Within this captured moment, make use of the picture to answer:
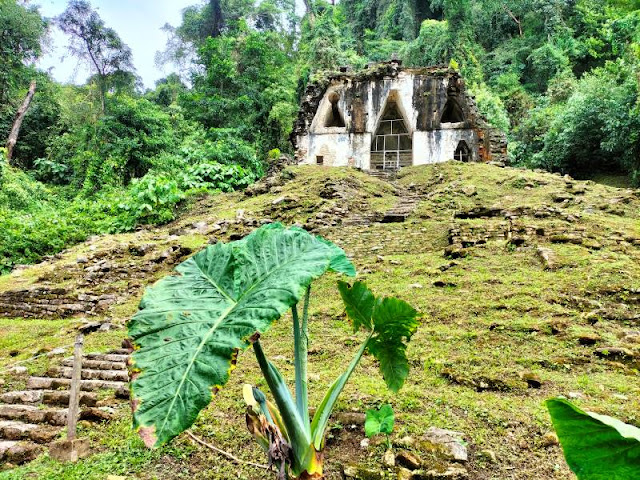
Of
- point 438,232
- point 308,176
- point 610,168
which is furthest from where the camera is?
point 610,168

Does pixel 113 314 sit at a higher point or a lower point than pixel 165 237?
lower

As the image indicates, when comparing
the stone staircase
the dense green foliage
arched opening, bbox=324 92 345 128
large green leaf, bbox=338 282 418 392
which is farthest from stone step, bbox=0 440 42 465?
arched opening, bbox=324 92 345 128

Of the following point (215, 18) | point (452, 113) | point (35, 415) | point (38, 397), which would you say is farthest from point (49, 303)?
point (215, 18)

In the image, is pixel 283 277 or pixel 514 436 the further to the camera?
pixel 514 436

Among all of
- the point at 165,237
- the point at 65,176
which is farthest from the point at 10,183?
the point at 165,237

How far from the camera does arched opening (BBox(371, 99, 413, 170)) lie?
18.8 metres

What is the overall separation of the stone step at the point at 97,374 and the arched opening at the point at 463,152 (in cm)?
1517

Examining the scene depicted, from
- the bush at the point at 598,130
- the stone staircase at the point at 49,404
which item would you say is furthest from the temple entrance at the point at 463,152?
the stone staircase at the point at 49,404

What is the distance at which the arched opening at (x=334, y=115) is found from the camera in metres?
17.7

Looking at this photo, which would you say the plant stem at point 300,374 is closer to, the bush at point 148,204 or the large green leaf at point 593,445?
the large green leaf at point 593,445

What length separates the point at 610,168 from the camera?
16.8 meters

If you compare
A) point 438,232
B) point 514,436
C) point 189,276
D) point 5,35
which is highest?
point 5,35

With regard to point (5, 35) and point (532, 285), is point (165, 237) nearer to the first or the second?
point (532, 285)

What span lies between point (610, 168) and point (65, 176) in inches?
1009
